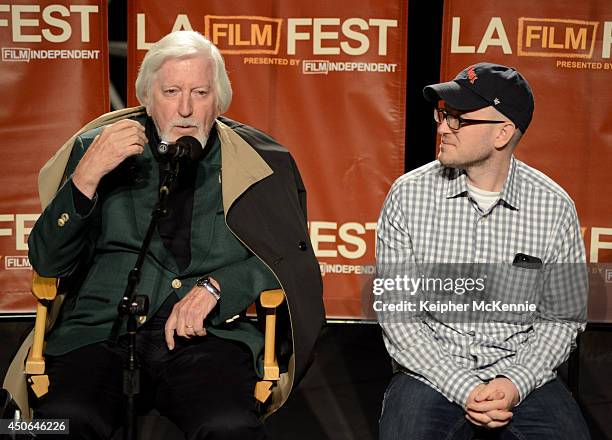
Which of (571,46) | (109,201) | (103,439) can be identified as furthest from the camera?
(571,46)

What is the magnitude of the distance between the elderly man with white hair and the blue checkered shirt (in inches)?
17.2

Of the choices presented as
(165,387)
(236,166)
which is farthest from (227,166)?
(165,387)

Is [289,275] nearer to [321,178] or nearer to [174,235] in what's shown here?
[174,235]

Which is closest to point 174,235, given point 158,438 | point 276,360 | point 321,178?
point 276,360

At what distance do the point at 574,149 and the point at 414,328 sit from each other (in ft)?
8.29

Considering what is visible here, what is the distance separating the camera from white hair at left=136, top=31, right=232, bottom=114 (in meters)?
3.18

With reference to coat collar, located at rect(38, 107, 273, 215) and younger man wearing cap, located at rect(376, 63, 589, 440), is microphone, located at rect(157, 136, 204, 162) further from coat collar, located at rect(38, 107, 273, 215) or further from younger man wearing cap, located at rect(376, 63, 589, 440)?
younger man wearing cap, located at rect(376, 63, 589, 440)

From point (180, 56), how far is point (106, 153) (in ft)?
1.61

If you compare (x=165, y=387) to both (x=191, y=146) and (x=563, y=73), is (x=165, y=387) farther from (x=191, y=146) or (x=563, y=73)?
(x=563, y=73)

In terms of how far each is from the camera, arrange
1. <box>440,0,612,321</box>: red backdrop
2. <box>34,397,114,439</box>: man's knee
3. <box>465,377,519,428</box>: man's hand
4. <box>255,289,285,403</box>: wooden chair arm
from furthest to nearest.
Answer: <box>440,0,612,321</box>: red backdrop → <box>255,289,285,403</box>: wooden chair arm → <box>34,397,114,439</box>: man's knee → <box>465,377,519,428</box>: man's hand

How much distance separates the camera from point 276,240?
3.17 meters

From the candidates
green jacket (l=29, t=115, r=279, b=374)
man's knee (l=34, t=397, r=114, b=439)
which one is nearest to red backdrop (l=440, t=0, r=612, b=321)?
green jacket (l=29, t=115, r=279, b=374)

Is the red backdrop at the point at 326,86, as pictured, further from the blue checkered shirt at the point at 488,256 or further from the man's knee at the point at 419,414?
the man's knee at the point at 419,414

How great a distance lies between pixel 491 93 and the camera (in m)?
2.90
